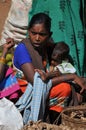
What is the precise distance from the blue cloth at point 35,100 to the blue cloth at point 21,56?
9.0 inches

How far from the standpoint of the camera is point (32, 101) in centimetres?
424

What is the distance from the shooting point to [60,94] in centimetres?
439

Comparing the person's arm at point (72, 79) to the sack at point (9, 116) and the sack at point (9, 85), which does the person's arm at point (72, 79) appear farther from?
the sack at point (9, 116)

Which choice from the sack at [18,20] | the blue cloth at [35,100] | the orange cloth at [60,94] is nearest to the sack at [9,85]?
the blue cloth at [35,100]

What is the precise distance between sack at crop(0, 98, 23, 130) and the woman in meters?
0.34

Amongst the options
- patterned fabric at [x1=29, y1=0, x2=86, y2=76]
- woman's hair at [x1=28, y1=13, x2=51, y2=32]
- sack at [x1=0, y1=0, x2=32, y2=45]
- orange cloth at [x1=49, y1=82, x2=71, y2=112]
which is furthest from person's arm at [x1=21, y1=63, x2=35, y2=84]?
sack at [x1=0, y1=0, x2=32, y2=45]

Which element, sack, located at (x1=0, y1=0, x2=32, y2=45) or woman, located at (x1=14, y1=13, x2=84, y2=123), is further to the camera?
sack, located at (x1=0, y1=0, x2=32, y2=45)

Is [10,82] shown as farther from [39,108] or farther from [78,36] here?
[78,36]

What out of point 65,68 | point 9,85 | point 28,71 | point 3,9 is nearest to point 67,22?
point 65,68

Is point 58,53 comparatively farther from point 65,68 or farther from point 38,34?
point 38,34

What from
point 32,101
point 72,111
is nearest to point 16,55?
point 32,101

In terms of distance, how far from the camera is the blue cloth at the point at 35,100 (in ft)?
13.8

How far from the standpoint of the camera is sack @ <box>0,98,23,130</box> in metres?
4.00

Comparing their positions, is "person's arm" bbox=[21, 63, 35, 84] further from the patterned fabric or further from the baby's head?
the patterned fabric
